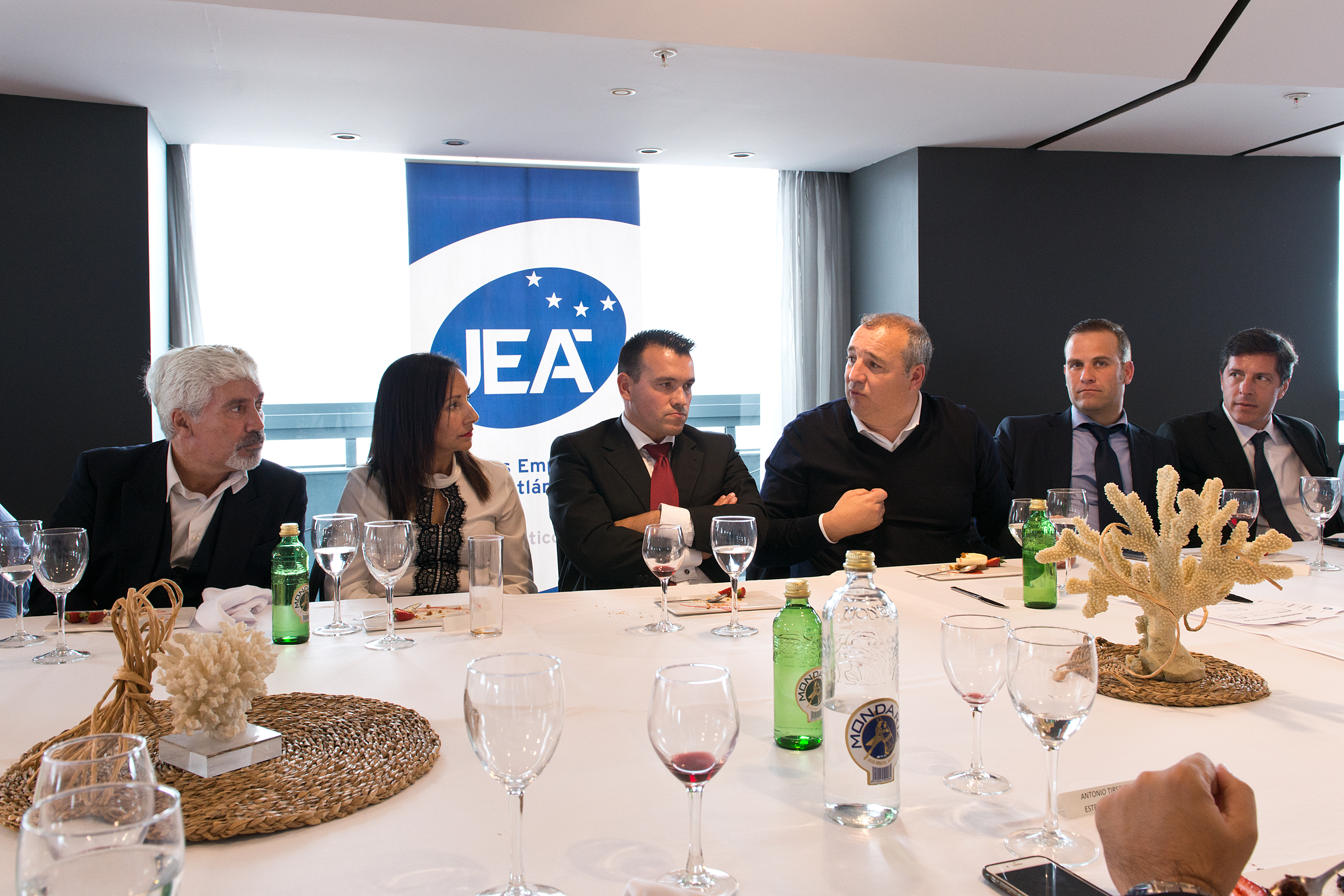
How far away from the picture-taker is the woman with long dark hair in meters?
2.60

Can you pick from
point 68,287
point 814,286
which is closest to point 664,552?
point 68,287

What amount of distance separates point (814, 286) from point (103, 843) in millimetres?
5063

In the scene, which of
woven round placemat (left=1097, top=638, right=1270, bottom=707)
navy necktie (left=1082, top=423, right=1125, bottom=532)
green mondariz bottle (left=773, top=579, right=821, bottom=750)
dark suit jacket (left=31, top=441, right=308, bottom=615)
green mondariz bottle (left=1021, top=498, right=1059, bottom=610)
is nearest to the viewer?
green mondariz bottle (left=773, top=579, right=821, bottom=750)

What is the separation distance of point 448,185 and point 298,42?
1691mm

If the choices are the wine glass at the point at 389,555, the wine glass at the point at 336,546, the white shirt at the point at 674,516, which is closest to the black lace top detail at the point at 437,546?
the white shirt at the point at 674,516

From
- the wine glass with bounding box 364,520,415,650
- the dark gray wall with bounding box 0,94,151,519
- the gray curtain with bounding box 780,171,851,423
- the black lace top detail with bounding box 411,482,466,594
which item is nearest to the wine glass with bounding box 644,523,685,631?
the wine glass with bounding box 364,520,415,650

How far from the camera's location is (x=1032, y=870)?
84 centimetres

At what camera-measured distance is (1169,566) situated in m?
1.37

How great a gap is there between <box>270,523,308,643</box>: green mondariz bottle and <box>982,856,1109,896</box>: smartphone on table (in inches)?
50.7

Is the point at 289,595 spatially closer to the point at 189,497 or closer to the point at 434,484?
the point at 189,497

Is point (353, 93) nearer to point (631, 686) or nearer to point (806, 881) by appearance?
point (631, 686)

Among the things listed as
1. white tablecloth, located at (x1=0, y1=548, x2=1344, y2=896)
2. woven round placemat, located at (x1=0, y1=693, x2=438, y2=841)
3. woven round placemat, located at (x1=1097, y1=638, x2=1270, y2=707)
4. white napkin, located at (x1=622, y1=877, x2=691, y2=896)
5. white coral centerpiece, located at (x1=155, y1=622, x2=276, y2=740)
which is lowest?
white tablecloth, located at (x1=0, y1=548, x2=1344, y2=896)

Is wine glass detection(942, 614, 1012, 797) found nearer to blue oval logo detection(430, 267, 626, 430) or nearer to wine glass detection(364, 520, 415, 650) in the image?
wine glass detection(364, 520, 415, 650)

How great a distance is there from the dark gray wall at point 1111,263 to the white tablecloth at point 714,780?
3263mm
